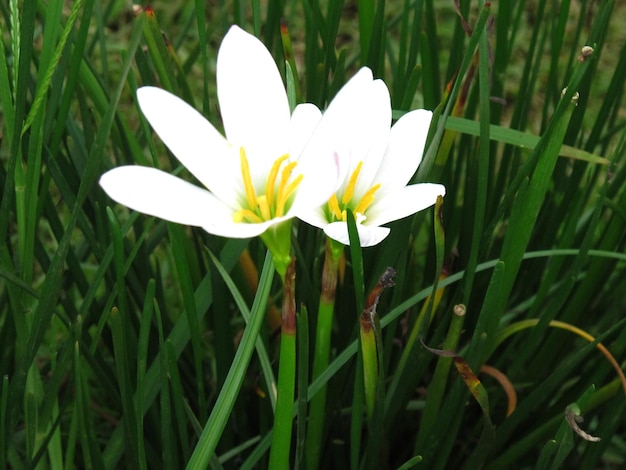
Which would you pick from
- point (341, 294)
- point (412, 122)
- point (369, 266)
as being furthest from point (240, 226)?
point (341, 294)

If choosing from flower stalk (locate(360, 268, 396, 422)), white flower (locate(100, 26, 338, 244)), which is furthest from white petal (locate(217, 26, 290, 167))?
flower stalk (locate(360, 268, 396, 422))

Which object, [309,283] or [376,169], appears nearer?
[376,169]

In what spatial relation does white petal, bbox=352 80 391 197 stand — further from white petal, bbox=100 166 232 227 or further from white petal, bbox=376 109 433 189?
white petal, bbox=100 166 232 227

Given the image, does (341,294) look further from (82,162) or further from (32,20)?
(32,20)

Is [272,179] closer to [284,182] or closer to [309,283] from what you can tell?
[284,182]

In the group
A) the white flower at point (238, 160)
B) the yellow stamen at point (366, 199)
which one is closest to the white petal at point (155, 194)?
the white flower at point (238, 160)

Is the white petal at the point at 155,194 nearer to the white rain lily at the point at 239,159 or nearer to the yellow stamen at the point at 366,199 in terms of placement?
the white rain lily at the point at 239,159

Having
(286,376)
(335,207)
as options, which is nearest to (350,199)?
(335,207)
